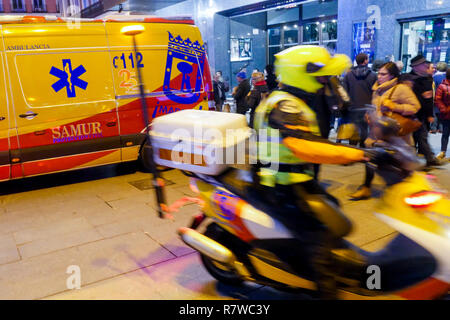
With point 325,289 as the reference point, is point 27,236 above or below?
below

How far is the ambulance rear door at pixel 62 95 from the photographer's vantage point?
19.5ft

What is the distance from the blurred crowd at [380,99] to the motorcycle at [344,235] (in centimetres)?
81

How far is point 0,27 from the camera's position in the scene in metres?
5.81

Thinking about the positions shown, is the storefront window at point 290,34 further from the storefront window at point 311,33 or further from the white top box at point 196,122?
the white top box at point 196,122

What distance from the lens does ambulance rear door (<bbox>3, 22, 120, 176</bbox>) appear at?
5.94 m

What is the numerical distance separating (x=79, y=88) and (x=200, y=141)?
3887mm

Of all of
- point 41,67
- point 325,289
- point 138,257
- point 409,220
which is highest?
point 41,67

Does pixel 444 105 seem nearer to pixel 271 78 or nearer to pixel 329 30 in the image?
pixel 271 78

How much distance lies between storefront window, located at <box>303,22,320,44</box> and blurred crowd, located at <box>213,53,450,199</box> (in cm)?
692

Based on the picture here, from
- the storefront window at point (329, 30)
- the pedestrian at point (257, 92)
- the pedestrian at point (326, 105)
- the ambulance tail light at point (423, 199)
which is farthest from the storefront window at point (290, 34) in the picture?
the ambulance tail light at point (423, 199)

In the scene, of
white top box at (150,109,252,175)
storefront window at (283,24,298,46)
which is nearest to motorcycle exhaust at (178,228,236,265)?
white top box at (150,109,252,175)
